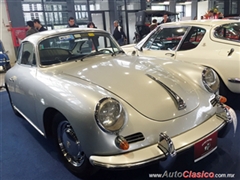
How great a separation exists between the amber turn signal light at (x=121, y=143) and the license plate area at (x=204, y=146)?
0.54 m

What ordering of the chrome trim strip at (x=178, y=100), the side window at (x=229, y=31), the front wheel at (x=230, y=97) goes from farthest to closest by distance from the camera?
1. the side window at (x=229, y=31)
2. the front wheel at (x=230, y=97)
3. the chrome trim strip at (x=178, y=100)

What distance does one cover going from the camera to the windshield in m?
2.65

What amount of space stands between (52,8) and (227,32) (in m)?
9.42

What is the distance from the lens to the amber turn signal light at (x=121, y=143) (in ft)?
5.17

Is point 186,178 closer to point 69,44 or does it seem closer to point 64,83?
point 64,83

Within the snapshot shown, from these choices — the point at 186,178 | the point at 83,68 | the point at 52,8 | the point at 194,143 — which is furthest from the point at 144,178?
the point at 52,8

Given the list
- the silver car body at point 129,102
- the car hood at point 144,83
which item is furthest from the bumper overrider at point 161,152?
the car hood at point 144,83

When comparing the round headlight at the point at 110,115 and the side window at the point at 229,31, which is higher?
the side window at the point at 229,31

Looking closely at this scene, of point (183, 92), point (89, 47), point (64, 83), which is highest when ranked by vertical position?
point (89, 47)

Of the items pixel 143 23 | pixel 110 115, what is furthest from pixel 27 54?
pixel 143 23

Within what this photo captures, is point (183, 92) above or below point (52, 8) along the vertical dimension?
below

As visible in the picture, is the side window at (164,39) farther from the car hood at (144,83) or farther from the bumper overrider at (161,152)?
the bumper overrider at (161,152)

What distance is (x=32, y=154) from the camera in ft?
8.34

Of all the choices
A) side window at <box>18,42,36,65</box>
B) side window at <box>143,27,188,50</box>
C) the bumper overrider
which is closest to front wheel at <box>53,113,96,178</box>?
the bumper overrider
